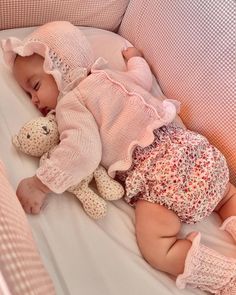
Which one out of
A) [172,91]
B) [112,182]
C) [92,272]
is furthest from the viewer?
[172,91]

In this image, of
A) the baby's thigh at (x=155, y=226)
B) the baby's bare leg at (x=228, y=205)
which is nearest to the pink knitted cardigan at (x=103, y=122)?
the baby's thigh at (x=155, y=226)

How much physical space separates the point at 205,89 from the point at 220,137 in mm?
130

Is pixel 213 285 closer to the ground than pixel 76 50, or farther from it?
closer to the ground

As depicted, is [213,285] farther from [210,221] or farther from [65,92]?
[65,92]

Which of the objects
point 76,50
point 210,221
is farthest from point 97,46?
point 210,221

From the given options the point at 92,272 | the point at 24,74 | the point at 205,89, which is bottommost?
the point at 92,272

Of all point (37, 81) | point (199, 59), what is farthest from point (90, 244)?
point (199, 59)

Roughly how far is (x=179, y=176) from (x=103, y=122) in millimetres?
208

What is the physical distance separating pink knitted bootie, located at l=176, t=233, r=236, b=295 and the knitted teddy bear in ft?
0.65

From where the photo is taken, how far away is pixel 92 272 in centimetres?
88

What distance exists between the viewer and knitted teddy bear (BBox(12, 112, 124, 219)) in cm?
97

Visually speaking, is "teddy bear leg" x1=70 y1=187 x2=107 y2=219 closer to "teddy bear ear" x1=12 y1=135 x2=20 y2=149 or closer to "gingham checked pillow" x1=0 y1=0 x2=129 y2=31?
"teddy bear ear" x1=12 y1=135 x2=20 y2=149

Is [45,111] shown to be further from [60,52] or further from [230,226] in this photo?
[230,226]

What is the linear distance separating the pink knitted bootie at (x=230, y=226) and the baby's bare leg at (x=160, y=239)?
123 mm
